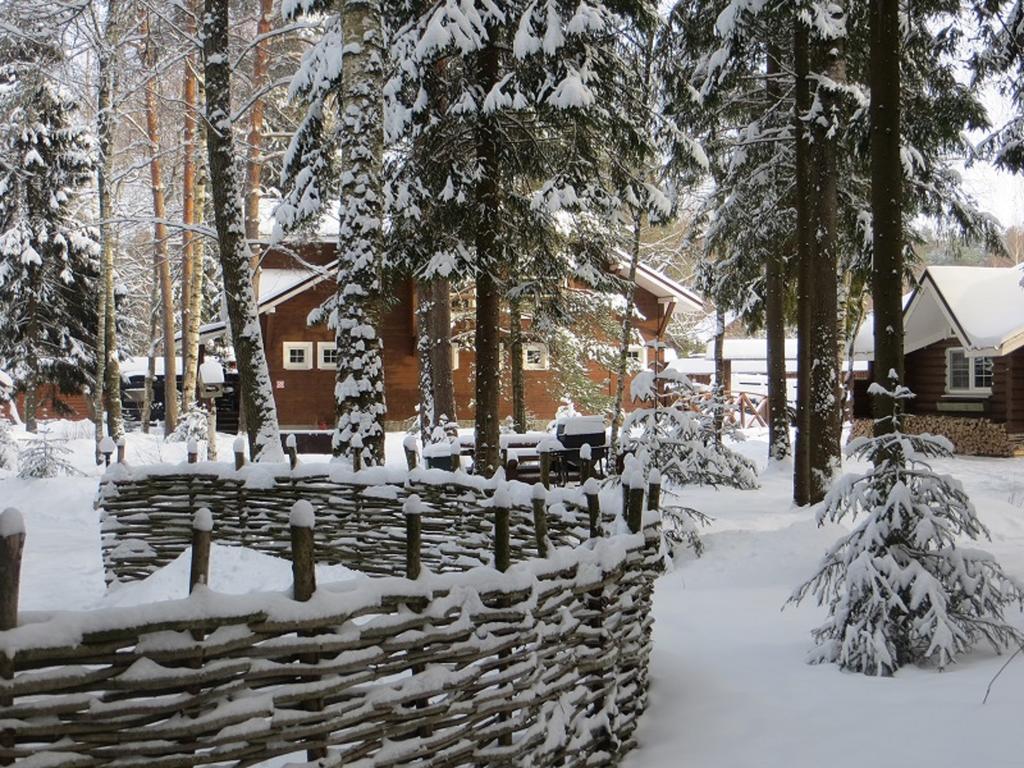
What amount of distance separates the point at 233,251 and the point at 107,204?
8.19 meters

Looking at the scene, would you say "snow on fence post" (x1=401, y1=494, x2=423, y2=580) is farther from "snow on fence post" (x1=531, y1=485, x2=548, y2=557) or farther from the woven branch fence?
"snow on fence post" (x1=531, y1=485, x2=548, y2=557)

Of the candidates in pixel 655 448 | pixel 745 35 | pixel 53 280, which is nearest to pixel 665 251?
pixel 53 280

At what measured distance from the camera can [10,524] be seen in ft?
7.86

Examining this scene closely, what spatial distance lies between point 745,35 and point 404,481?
8028 mm

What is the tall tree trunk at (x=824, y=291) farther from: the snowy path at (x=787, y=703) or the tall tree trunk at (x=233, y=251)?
the tall tree trunk at (x=233, y=251)

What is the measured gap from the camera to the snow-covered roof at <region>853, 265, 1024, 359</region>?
70.8ft

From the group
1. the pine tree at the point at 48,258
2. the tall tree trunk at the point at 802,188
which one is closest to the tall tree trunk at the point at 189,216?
the pine tree at the point at 48,258

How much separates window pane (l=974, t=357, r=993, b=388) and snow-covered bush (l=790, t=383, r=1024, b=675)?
2020cm

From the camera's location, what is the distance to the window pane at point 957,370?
24531mm

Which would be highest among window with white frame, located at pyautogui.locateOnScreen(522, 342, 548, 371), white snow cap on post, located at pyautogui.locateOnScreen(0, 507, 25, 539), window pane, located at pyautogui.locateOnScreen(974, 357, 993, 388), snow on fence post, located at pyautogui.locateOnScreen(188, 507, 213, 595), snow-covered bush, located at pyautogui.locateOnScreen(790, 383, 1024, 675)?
window with white frame, located at pyautogui.locateOnScreen(522, 342, 548, 371)

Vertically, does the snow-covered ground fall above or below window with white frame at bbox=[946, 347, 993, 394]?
below

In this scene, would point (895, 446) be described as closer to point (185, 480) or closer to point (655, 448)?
point (655, 448)

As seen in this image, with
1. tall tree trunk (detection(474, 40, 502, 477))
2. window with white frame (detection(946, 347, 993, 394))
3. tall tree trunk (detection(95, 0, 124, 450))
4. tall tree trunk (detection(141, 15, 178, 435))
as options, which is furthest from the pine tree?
window with white frame (detection(946, 347, 993, 394))

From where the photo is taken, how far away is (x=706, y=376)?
51.7 meters
